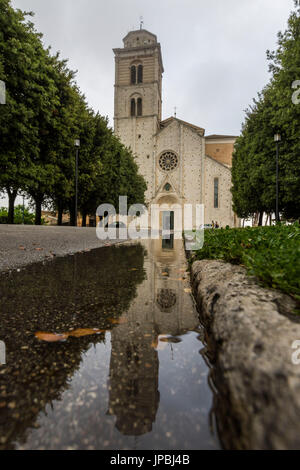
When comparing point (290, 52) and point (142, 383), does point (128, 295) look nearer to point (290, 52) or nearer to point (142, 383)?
point (142, 383)

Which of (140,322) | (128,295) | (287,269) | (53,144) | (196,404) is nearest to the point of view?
(196,404)

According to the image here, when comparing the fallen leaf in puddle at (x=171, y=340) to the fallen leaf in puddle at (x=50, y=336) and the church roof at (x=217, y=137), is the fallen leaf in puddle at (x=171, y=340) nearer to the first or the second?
the fallen leaf in puddle at (x=50, y=336)

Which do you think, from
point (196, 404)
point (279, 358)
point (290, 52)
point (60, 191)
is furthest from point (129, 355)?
point (60, 191)

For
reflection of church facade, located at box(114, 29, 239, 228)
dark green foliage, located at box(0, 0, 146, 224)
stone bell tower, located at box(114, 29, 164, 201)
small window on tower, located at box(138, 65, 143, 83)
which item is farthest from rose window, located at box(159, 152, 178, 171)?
dark green foliage, located at box(0, 0, 146, 224)

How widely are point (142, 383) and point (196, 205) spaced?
36.3 metres

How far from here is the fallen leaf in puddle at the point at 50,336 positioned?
1.16m

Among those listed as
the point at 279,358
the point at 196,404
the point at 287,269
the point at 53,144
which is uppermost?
the point at 53,144

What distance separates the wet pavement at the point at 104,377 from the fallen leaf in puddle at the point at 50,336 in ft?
0.09

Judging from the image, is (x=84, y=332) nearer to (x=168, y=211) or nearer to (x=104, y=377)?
(x=104, y=377)

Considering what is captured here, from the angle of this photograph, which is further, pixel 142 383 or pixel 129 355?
pixel 129 355

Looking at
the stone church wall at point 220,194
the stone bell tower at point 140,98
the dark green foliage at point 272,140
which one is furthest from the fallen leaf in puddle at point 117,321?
the stone church wall at point 220,194

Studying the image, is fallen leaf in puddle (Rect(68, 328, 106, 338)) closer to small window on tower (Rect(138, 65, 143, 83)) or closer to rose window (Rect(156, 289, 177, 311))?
rose window (Rect(156, 289, 177, 311))

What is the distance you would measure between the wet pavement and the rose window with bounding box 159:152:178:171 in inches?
1445

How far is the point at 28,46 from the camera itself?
845 cm
